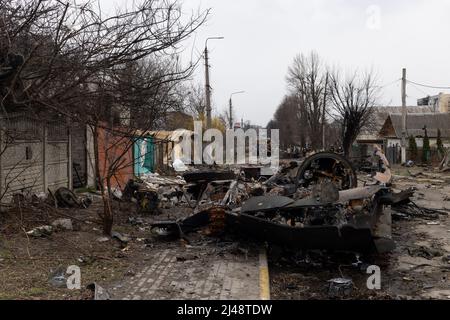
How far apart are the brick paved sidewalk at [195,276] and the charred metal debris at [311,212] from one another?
556 mm

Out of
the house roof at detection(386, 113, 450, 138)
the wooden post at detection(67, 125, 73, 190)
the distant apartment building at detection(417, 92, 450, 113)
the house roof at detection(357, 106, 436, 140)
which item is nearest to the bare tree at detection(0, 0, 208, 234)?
the wooden post at detection(67, 125, 73, 190)

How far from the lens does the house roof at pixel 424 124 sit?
50516mm

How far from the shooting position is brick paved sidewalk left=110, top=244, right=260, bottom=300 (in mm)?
5723

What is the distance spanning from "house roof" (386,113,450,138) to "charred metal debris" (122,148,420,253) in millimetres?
42459

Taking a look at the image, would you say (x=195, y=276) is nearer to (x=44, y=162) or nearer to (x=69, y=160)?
(x=44, y=162)

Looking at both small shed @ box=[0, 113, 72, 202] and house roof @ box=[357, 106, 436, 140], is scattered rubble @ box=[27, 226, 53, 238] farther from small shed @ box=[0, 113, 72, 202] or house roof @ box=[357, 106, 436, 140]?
house roof @ box=[357, 106, 436, 140]

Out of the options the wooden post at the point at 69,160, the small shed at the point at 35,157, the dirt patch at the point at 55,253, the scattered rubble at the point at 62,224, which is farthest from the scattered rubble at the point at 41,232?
the wooden post at the point at 69,160

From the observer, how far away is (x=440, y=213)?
43.0 ft

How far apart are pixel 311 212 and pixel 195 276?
1.96m

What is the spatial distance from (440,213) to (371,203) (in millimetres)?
6253

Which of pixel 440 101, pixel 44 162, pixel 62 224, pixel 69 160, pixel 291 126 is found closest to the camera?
pixel 62 224

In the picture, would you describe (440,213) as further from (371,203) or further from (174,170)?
(174,170)

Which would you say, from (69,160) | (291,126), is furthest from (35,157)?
(291,126)

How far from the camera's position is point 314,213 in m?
7.19
